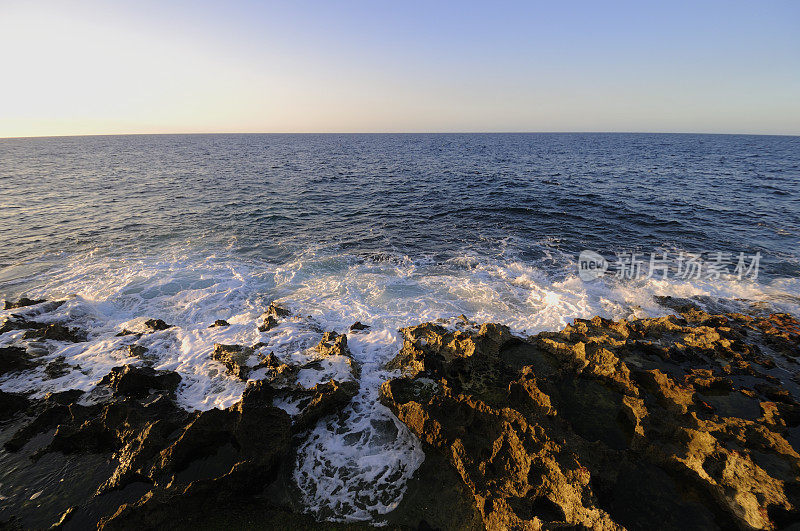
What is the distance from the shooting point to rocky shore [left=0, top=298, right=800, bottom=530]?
18.3ft

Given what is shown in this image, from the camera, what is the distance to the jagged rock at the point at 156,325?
11.1 m

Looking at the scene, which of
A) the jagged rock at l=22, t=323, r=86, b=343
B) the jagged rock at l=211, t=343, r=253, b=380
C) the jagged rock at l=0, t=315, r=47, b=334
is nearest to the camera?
the jagged rock at l=211, t=343, r=253, b=380

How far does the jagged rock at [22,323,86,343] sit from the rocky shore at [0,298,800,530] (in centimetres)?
39

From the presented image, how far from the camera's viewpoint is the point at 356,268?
55.0 feet

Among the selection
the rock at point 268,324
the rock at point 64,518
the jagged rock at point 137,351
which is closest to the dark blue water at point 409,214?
the rock at point 268,324

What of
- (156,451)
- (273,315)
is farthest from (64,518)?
(273,315)

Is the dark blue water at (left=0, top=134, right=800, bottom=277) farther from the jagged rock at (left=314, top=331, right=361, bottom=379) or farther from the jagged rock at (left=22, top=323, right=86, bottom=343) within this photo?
the jagged rock at (left=314, top=331, right=361, bottom=379)

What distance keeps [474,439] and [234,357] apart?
724 centimetres

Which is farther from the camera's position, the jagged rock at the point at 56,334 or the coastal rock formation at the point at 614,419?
the jagged rock at the point at 56,334

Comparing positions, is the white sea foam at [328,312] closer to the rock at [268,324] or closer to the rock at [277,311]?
the rock at [268,324]

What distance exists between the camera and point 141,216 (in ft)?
81.8

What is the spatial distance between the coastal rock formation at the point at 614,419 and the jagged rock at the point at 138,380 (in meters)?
5.86

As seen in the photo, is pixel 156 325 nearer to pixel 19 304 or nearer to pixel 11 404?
pixel 11 404

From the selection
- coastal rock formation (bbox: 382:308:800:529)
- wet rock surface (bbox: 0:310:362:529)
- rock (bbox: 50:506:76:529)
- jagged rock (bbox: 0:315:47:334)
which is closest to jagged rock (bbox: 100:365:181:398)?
wet rock surface (bbox: 0:310:362:529)
